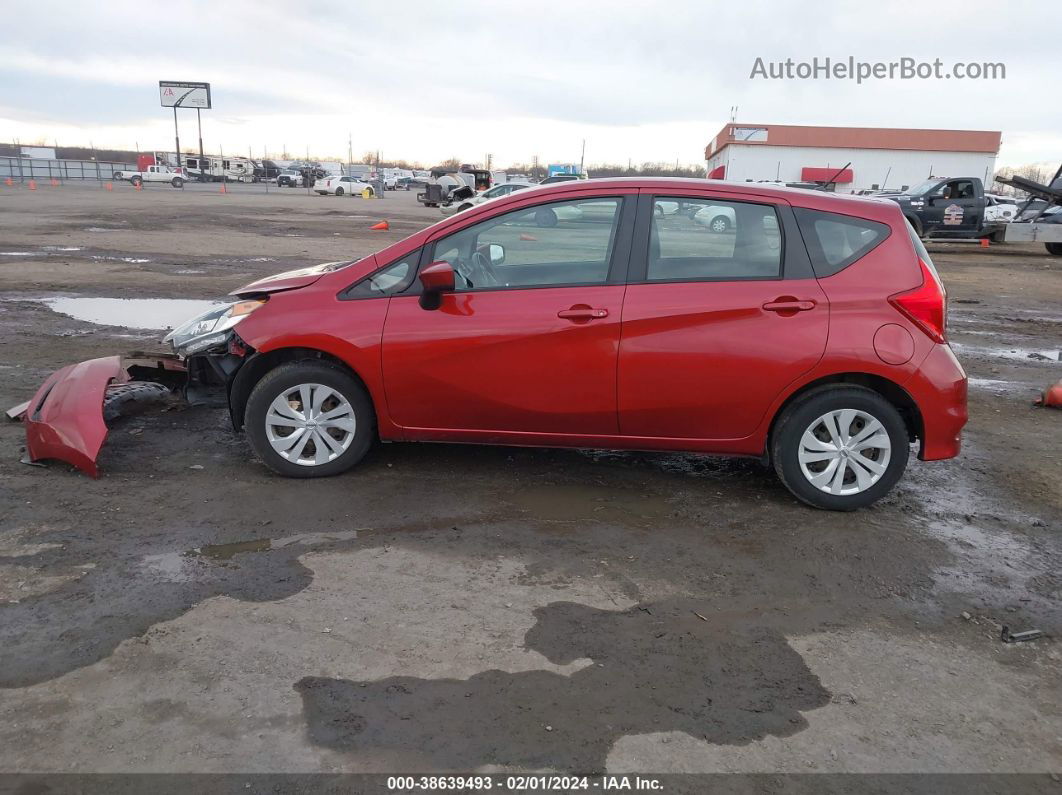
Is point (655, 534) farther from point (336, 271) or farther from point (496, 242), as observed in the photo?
point (336, 271)

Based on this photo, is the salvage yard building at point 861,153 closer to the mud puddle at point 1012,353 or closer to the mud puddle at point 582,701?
the mud puddle at point 1012,353

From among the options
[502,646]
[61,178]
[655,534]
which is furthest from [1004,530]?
[61,178]

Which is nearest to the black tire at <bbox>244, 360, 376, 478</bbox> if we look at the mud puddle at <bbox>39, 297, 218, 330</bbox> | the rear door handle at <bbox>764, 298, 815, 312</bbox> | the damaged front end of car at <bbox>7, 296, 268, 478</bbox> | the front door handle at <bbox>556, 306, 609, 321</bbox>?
the damaged front end of car at <bbox>7, 296, 268, 478</bbox>

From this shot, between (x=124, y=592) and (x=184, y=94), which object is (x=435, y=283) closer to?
(x=124, y=592)

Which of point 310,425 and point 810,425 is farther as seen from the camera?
point 310,425

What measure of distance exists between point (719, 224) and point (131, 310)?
826 centimetres

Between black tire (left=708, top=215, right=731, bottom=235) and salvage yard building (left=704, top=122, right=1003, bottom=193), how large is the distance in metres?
62.3

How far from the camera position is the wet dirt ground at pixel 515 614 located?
109 inches

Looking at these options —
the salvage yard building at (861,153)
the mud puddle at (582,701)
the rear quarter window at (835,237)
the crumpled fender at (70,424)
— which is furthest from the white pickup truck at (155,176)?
the mud puddle at (582,701)

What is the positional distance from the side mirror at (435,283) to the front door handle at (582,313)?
678mm

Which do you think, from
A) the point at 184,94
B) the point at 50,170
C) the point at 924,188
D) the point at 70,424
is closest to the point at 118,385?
the point at 70,424

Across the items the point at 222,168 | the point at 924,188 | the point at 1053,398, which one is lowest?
the point at 1053,398

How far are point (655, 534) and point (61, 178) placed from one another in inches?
2971

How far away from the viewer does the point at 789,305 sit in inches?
179
